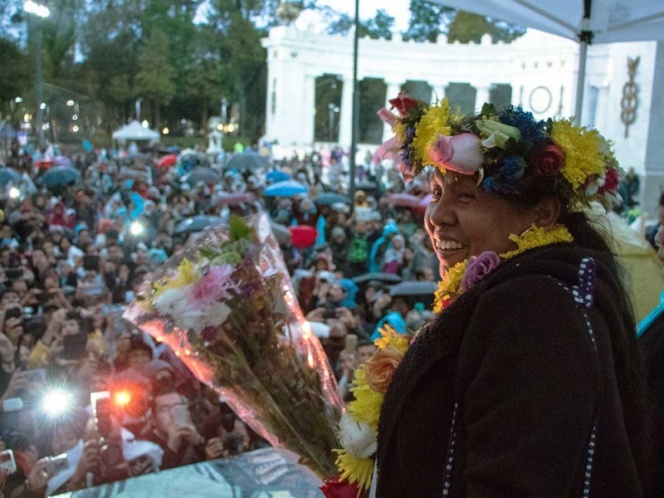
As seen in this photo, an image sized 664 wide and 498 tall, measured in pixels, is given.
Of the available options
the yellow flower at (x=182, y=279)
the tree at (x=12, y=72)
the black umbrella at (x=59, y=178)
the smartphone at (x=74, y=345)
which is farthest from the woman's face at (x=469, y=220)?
the tree at (x=12, y=72)

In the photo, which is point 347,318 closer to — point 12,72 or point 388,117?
point 388,117

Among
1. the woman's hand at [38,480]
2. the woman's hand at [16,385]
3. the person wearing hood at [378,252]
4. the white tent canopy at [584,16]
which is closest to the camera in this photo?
the white tent canopy at [584,16]

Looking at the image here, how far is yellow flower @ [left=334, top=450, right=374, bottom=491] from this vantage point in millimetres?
1778

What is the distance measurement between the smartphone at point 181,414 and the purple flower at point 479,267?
10.4ft

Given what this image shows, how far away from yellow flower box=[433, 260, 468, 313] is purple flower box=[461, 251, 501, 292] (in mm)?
75

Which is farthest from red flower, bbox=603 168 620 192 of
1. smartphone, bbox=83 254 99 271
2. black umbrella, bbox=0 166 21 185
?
black umbrella, bbox=0 166 21 185

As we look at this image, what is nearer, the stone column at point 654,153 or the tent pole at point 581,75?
the tent pole at point 581,75

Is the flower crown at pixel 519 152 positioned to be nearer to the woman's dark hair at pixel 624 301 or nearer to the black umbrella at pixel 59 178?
the woman's dark hair at pixel 624 301

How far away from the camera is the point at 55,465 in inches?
152

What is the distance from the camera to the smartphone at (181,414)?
14.4ft

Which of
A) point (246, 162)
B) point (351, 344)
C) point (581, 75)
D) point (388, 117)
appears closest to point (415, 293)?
point (351, 344)

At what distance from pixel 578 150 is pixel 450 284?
1.33ft

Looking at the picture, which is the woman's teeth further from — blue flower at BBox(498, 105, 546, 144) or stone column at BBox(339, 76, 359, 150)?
stone column at BBox(339, 76, 359, 150)

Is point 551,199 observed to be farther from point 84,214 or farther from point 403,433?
point 84,214
